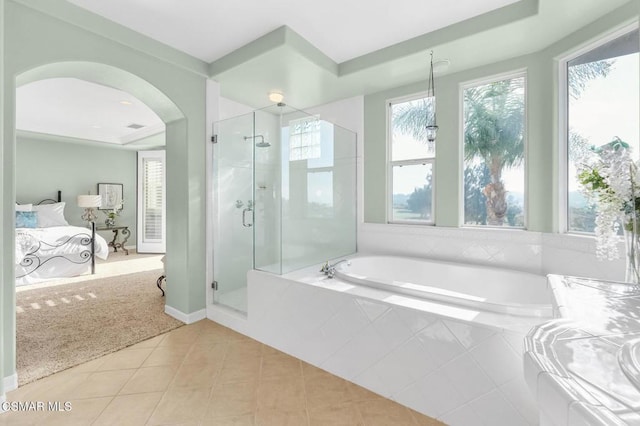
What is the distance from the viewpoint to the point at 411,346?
1670 mm

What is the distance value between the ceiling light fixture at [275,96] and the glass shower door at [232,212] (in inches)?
28.0

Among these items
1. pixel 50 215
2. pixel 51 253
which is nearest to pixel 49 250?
pixel 51 253

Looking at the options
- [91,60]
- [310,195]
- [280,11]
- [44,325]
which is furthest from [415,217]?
[44,325]

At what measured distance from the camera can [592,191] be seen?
1405mm

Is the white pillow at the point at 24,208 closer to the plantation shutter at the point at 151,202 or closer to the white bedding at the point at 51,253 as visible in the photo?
the white bedding at the point at 51,253

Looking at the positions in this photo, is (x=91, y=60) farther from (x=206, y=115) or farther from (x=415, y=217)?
(x=415, y=217)

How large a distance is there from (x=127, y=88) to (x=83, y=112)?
8.92 ft

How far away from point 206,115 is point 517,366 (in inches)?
125

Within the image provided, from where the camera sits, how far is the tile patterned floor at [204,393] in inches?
62.6

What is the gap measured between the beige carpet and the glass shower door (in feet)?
2.01

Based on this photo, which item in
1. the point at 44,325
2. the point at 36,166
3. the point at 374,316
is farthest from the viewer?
the point at 36,166

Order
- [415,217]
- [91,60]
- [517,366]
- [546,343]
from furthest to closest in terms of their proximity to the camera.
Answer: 1. [415,217]
2. [91,60]
3. [517,366]
4. [546,343]

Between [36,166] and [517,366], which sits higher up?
[36,166]

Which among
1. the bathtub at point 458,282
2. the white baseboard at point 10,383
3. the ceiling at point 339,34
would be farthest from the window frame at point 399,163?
the white baseboard at point 10,383
